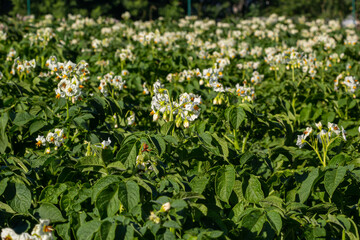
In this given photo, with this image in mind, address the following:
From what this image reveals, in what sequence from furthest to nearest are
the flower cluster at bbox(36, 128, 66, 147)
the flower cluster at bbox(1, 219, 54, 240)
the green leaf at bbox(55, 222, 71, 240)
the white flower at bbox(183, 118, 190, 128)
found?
the flower cluster at bbox(36, 128, 66, 147), the white flower at bbox(183, 118, 190, 128), the green leaf at bbox(55, 222, 71, 240), the flower cluster at bbox(1, 219, 54, 240)

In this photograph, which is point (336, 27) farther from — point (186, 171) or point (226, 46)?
point (186, 171)

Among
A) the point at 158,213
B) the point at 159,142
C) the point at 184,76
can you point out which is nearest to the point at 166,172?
the point at 159,142

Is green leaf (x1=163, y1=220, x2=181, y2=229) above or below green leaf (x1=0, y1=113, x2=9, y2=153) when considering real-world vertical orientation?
above

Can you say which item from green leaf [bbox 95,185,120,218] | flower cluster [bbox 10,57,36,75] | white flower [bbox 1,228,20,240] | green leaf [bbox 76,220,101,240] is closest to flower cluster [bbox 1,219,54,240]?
white flower [bbox 1,228,20,240]

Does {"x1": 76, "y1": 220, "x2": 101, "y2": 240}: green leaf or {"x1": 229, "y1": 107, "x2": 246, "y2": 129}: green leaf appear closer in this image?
{"x1": 76, "y1": 220, "x2": 101, "y2": 240}: green leaf

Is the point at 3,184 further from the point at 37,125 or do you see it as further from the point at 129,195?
the point at 37,125

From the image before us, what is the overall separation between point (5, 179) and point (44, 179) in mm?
491

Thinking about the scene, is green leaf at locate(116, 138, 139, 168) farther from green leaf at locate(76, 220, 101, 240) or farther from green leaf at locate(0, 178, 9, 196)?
green leaf at locate(0, 178, 9, 196)

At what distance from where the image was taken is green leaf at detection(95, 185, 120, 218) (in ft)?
5.59

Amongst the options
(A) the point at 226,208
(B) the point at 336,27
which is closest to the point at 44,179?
(A) the point at 226,208

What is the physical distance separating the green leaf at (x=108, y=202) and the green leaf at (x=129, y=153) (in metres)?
0.15

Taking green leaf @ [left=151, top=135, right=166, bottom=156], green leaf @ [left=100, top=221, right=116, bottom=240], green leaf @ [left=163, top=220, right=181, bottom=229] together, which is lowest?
green leaf @ [left=100, top=221, right=116, bottom=240]

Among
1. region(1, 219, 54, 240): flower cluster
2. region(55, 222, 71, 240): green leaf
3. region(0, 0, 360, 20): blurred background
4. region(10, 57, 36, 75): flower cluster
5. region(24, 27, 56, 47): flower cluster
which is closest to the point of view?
region(1, 219, 54, 240): flower cluster

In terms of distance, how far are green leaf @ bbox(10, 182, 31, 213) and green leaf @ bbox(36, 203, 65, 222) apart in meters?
0.05
